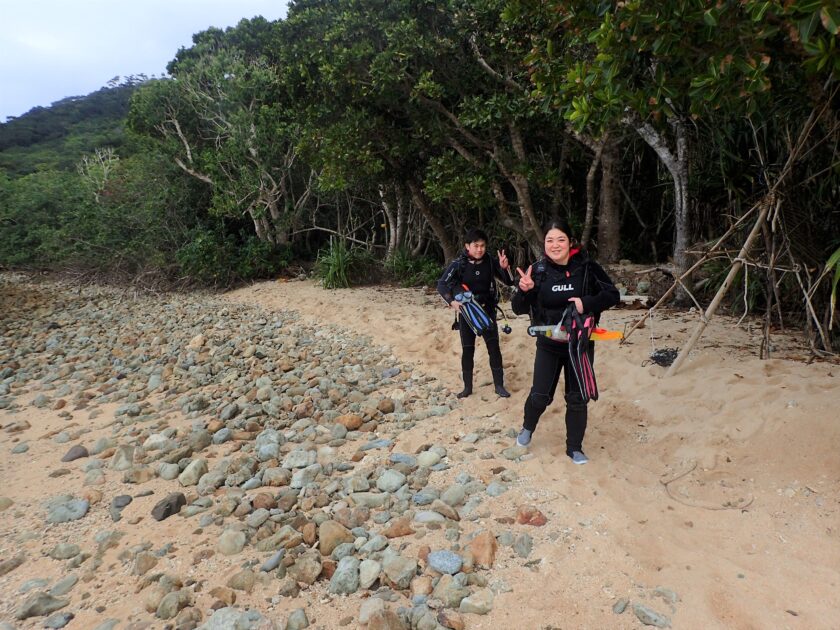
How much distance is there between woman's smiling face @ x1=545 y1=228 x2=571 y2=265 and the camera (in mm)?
3086

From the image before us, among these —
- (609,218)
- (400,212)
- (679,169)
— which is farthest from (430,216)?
(679,169)

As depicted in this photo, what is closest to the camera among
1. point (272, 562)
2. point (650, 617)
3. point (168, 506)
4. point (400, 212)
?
point (650, 617)

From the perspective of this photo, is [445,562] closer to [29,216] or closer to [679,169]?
[679,169]

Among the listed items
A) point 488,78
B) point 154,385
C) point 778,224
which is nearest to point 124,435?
point 154,385

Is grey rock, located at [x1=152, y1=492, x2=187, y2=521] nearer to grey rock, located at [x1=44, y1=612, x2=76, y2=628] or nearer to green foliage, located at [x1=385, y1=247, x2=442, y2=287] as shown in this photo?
grey rock, located at [x1=44, y1=612, x2=76, y2=628]

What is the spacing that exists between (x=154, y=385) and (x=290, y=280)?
5.76m

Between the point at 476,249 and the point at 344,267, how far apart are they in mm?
6230

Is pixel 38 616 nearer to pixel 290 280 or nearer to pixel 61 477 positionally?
pixel 61 477

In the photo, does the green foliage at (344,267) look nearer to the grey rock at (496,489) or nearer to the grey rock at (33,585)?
the grey rock at (496,489)

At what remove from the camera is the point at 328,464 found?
3701mm

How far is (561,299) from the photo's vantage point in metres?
3.14

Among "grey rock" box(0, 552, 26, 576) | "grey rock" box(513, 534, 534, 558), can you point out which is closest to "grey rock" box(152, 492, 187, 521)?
"grey rock" box(0, 552, 26, 576)

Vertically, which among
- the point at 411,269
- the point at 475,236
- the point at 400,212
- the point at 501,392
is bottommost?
the point at 501,392

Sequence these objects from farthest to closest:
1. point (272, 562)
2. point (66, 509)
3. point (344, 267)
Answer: point (344, 267), point (66, 509), point (272, 562)
